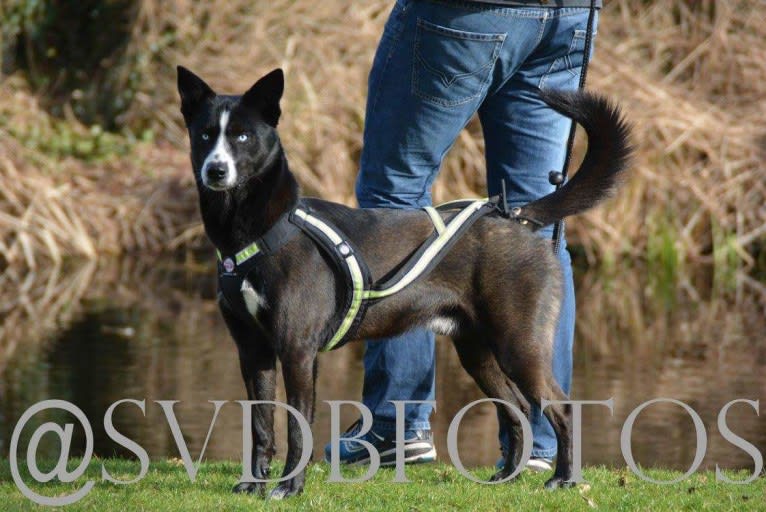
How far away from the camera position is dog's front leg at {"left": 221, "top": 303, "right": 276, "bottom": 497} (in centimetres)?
400

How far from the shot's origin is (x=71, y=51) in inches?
513

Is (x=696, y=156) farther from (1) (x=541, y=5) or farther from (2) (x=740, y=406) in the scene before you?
(1) (x=541, y=5)

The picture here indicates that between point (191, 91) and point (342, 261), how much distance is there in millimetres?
690

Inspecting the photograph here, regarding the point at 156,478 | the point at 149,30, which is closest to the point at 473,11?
the point at 156,478

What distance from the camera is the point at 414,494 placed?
159 inches

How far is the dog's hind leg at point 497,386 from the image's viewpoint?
4.30m

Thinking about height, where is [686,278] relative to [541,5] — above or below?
below

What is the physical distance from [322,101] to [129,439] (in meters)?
5.50

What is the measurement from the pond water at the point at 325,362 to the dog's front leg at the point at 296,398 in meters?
1.46

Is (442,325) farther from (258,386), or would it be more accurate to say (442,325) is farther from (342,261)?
(258,386)

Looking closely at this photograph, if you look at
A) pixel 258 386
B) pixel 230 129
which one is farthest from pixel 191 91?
pixel 258 386

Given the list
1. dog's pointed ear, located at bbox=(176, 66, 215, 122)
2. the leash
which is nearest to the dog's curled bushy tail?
the leash

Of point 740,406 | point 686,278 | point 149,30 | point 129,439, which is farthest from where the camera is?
point 149,30

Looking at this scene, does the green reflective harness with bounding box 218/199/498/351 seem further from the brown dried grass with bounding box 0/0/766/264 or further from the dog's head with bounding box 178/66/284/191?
the brown dried grass with bounding box 0/0/766/264
